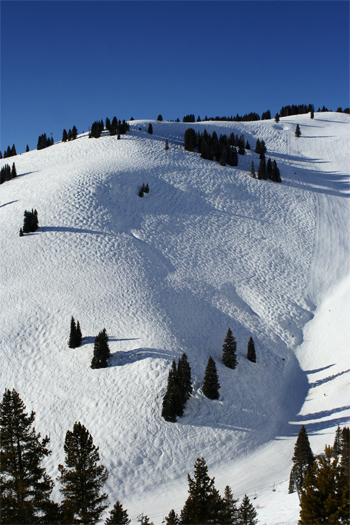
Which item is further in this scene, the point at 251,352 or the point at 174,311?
the point at 174,311

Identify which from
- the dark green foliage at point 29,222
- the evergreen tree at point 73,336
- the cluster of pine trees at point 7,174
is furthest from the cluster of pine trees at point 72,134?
the evergreen tree at point 73,336

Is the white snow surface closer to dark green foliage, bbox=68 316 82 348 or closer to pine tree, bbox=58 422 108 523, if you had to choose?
dark green foliage, bbox=68 316 82 348

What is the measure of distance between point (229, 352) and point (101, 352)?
44.7ft

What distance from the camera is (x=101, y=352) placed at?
33.0 metres

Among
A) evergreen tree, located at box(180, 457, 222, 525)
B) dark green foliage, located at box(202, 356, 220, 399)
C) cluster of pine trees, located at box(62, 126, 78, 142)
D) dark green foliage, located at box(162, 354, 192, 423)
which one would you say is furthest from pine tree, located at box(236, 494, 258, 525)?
cluster of pine trees, located at box(62, 126, 78, 142)

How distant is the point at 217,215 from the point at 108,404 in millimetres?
43785

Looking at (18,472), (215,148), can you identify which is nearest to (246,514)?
(18,472)

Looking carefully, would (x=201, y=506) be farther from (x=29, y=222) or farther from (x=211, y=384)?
(x=29, y=222)

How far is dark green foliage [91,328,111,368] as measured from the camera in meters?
32.9

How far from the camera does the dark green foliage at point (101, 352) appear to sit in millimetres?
32875

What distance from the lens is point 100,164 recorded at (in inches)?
2904

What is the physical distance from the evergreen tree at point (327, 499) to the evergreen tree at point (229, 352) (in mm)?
23586

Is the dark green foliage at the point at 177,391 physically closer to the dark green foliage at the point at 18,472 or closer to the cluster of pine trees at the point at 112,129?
the dark green foliage at the point at 18,472

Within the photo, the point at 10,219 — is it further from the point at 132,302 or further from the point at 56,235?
A: the point at 132,302
